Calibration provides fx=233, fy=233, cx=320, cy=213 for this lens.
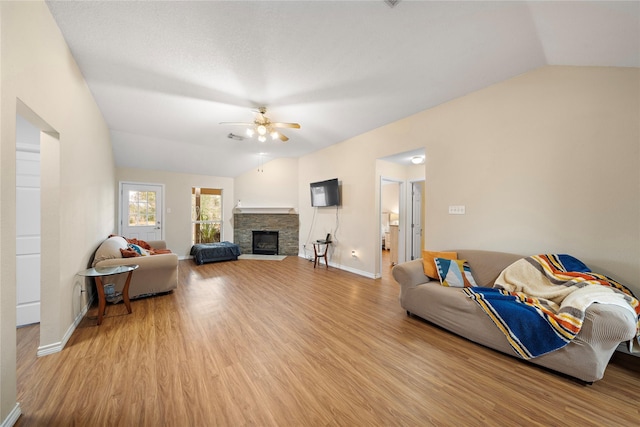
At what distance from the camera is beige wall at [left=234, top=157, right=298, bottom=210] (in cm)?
676

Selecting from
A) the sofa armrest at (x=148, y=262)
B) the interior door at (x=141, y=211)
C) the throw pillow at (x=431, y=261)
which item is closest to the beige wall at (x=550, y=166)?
the throw pillow at (x=431, y=261)

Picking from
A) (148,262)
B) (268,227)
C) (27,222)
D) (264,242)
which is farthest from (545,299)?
(264,242)

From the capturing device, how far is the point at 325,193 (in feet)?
17.8

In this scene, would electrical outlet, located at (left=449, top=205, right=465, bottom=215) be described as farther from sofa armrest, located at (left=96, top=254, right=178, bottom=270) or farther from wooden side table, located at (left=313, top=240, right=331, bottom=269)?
sofa armrest, located at (left=96, top=254, right=178, bottom=270)

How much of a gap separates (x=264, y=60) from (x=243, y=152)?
12.3 feet

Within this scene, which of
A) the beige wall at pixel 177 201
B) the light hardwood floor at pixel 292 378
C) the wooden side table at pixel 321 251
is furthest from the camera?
the beige wall at pixel 177 201

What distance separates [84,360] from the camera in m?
1.98

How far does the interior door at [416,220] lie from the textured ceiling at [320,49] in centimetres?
205

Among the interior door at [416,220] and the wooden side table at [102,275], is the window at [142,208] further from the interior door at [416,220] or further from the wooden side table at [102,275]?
the interior door at [416,220]

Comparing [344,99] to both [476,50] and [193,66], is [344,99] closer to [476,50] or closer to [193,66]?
[476,50]

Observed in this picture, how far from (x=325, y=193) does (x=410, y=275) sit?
119 inches

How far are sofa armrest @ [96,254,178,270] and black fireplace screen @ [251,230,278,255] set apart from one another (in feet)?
11.5

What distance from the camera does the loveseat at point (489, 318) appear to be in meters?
1.65

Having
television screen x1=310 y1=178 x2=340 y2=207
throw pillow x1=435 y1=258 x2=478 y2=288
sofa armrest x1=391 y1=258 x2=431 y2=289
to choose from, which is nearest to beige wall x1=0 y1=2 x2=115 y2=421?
sofa armrest x1=391 y1=258 x2=431 y2=289
